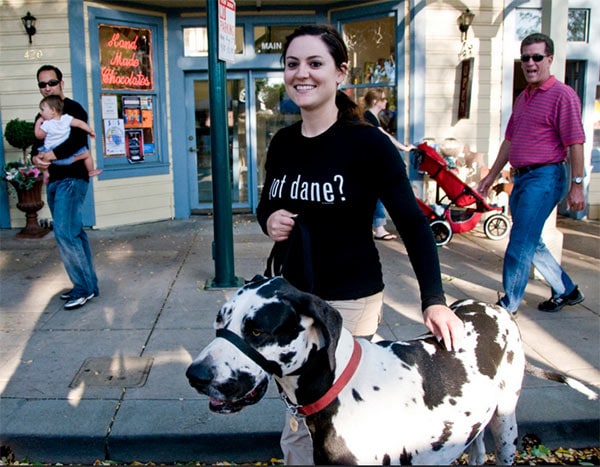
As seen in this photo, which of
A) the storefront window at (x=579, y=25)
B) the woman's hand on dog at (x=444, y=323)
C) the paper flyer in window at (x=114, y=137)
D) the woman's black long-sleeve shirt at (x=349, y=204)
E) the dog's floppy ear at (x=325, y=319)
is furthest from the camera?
the storefront window at (x=579, y=25)

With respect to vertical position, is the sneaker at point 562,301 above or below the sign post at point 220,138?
→ below

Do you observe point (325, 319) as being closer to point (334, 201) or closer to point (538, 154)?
point (334, 201)

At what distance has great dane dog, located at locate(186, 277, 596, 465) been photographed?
6.37ft

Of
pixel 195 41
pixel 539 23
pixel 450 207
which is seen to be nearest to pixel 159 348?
pixel 450 207

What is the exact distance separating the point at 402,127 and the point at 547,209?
15.7 ft

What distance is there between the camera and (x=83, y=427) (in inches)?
147

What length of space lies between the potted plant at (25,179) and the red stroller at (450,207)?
530cm

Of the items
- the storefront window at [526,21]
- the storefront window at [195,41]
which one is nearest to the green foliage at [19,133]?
the storefront window at [195,41]

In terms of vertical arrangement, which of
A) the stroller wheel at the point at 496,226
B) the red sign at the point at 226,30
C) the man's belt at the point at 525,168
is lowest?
the stroller wheel at the point at 496,226

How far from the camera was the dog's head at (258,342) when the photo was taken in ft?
6.21

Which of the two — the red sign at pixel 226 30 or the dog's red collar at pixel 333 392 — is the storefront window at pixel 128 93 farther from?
the dog's red collar at pixel 333 392

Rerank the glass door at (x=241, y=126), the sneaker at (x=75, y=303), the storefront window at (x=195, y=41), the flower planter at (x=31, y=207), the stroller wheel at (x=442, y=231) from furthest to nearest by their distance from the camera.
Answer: the glass door at (x=241, y=126) → the storefront window at (x=195, y=41) → the flower planter at (x=31, y=207) → the stroller wheel at (x=442, y=231) → the sneaker at (x=75, y=303)

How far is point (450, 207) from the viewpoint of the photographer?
336 inches

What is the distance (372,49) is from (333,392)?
→ 8436mm
